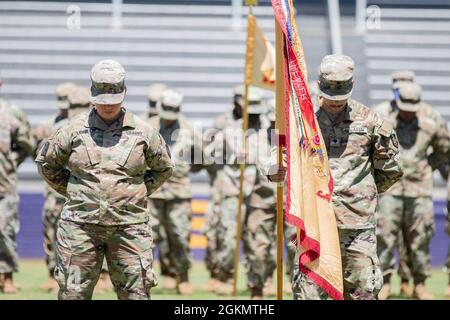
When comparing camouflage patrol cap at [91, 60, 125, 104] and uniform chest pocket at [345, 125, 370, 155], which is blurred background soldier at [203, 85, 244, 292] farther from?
camouflage patrol cap at [91, 60, 125, 104]

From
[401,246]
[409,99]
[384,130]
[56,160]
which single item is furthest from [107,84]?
[401,246]

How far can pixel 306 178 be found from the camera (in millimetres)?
11000

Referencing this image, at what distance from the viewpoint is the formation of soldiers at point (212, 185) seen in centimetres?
1163

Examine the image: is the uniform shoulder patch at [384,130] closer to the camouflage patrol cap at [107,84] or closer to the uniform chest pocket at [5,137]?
the camouflage patrol cap at [107,84]

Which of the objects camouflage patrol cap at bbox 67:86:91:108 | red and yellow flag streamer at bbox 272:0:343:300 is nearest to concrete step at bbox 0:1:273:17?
camouflage patrol cap at bbox 67:86:91:108

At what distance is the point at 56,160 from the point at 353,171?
2.44 metres

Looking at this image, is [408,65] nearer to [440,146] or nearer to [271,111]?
[271,111]

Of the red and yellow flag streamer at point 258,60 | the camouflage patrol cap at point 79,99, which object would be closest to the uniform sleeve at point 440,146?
the red and yellow flag streamer at point 258,60

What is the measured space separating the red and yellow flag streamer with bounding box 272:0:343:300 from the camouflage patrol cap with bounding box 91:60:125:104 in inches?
54.4

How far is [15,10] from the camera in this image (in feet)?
94.4

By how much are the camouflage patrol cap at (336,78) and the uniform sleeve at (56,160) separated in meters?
2.13
